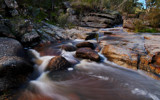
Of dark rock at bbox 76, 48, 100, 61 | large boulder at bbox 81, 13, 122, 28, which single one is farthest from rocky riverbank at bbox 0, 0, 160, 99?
large boulder at bbox 81, 13, 122, 28

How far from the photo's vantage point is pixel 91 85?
455 centimetres

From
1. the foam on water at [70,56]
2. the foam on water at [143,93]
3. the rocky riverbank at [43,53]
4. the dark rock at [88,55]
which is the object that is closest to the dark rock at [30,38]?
the rocky riverbank at [43,53]

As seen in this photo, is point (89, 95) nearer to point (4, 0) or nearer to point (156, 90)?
point (156, 90)

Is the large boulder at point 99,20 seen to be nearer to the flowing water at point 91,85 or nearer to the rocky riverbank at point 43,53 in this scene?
the rocky riverbank at point 43,53

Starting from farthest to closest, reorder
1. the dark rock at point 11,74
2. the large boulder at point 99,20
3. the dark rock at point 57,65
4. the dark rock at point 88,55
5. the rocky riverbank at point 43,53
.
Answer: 1. the large boulder at point 99,20
2. the dark rock at point 88,55
3. the dark rock at point 57,65
4. the rocky riverbank at point 43,53
5. the dark rock at point 11,74

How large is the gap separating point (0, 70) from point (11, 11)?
1190cm

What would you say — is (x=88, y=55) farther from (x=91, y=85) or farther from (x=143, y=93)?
(x=143, y=93)

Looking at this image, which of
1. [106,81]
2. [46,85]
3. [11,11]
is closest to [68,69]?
[46,85]

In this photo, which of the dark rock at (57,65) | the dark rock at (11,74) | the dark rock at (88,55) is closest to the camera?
the dark rock at (11,74)

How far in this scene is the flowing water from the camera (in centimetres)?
389

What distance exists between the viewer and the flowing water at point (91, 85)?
389 centimetres

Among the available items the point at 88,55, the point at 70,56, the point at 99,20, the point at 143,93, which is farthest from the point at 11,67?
the point at 99,20

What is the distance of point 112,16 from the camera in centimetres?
2611

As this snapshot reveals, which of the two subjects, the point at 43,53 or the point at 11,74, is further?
the point at 43,53
